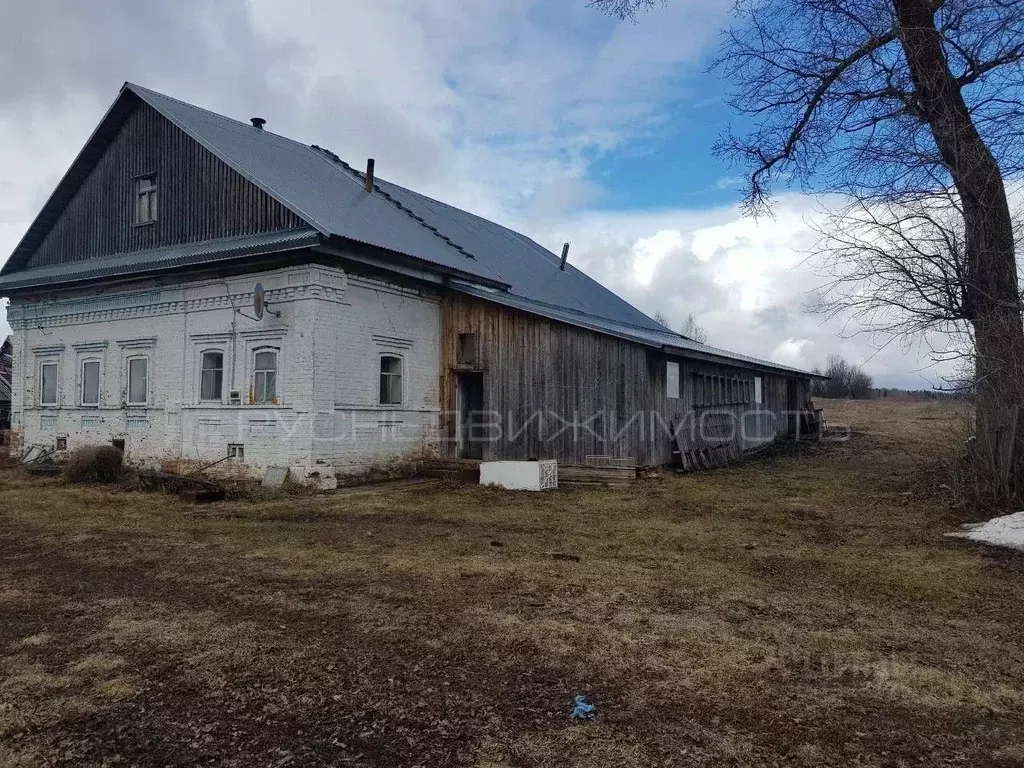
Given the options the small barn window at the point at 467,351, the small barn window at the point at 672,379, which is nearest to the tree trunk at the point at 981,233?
the small barn window at the point at 672,379

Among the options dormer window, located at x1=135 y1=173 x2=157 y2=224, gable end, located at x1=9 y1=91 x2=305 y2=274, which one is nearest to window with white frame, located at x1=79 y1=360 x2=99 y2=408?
gable end, located at x1=9 y1=91 x2=305 y2=274

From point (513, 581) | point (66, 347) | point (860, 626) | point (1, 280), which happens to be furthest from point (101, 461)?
point (860, 626)

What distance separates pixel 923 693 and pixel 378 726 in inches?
126

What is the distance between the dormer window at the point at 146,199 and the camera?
17197 mm

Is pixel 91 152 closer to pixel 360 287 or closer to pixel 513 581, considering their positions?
pixel 360 287

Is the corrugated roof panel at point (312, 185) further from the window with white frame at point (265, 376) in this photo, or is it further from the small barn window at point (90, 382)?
the small barn window at point (90, 382)

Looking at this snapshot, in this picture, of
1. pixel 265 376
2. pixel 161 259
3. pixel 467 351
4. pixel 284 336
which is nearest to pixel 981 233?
pixel 467 351

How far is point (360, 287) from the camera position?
15.0 m

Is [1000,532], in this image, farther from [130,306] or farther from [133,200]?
[133,200]

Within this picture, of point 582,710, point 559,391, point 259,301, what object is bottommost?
point 582,710

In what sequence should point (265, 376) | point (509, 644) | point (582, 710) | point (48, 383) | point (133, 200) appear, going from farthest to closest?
point (48, 383)
point (133, 200)
point (265, 376)
point (509, 644)
point (582, 710)

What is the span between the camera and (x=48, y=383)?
62.2 feet

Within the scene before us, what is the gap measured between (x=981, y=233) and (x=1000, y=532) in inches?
209

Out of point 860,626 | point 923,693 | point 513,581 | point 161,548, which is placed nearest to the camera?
point 923,693
